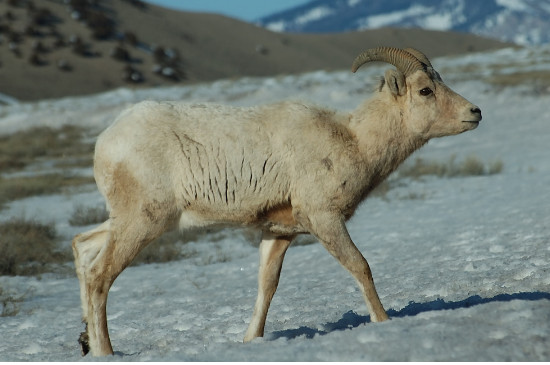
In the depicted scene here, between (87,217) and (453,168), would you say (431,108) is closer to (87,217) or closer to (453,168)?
(87,217)

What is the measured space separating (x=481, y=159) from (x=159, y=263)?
1090 cm

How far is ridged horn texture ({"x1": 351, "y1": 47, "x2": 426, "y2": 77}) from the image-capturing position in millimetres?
7148

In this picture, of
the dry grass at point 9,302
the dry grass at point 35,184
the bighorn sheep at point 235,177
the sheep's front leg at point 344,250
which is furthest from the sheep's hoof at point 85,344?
the dry grass at point 35,184

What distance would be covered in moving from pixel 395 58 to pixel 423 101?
45 cm

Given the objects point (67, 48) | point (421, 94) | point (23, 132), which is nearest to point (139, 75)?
point (67, 48)

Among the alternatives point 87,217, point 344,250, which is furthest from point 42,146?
point 344,250

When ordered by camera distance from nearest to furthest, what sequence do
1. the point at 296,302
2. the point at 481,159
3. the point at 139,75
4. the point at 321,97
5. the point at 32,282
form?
the point at 296,302, the point at 32,282, the point at 481,159, the point at 321,97, the point at 139,75

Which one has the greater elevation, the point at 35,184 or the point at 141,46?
the point at 141,46

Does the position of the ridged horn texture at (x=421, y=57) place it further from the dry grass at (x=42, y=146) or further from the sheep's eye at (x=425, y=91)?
the dry grass at (x=42, y=146)

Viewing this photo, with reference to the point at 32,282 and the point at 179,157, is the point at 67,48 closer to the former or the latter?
the point at 32,282

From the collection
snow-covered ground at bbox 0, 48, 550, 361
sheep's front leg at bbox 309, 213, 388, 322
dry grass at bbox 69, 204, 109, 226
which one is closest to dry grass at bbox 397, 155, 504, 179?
snow-covered ground at bbox 0, 48, 550, 361

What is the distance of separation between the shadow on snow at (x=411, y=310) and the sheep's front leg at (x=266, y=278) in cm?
17

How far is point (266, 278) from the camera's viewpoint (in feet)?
23.2

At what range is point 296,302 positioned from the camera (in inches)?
346
